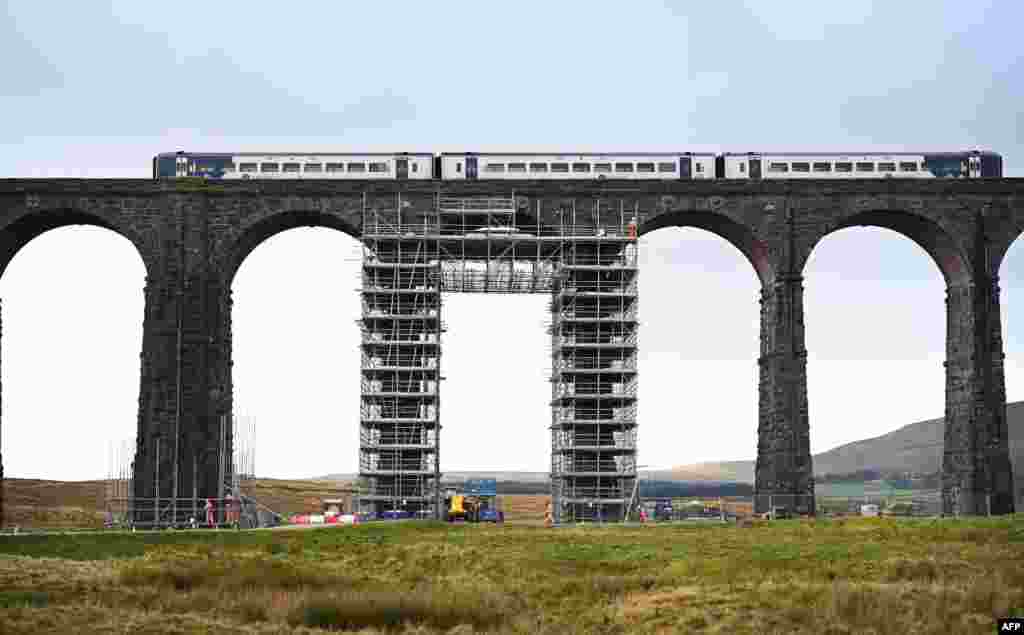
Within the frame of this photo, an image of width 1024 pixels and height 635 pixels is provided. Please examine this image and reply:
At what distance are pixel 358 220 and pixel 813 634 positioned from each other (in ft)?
162

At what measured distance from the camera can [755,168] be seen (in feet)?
262

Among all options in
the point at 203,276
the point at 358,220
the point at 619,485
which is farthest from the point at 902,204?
the point at 203,276

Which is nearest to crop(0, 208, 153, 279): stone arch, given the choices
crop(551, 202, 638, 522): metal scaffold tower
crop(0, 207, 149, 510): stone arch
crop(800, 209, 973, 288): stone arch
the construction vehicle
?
crop(0, 207, 149, 510): stone arch

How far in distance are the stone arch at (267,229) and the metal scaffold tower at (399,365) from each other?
8.06ft

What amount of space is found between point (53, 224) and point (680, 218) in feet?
125

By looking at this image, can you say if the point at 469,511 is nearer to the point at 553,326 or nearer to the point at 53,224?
A: the point at 553,326

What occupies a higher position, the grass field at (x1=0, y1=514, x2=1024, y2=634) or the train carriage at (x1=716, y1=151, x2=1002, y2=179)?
the train carriage at (x1=716, y1=151, x2=1002, y2=179)

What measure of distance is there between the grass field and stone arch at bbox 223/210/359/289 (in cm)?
2065

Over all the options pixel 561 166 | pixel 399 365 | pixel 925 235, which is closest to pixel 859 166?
pixel 925 235

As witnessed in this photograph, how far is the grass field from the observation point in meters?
34.2

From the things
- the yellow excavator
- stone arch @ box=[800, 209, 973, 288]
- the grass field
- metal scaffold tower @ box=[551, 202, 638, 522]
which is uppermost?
stone arch @ box=[800, 209, 973, 288]

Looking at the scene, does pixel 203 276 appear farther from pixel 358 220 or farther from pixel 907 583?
pixel 907 583

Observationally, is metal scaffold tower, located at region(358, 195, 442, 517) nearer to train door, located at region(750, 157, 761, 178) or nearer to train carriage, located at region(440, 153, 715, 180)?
train carriage, located at region(440, 153, 715, 180)

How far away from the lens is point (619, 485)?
76.7m
